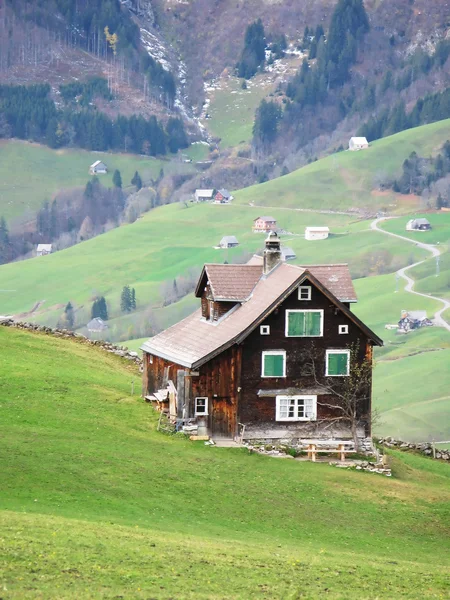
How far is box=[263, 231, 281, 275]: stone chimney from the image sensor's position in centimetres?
5891

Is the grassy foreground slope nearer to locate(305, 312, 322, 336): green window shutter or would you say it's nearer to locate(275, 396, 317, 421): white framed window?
locate(275, 396, 317, 421): white framed window

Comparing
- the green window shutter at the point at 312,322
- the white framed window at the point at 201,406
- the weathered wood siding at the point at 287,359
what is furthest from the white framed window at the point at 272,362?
the white framed window at the point at 201,406

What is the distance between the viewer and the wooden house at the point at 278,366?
5550cm

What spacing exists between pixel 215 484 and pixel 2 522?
13.3 meters

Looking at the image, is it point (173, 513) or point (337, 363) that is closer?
point (173, 513)

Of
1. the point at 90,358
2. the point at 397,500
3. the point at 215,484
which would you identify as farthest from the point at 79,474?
the point at 90,358

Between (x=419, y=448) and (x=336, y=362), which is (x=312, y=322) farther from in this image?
(x=419, y=448)

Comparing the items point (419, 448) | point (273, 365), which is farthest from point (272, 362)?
point (419, 448)

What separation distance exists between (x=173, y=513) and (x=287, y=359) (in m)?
15.5

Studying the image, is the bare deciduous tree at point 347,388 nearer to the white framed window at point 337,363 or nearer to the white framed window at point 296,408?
the white framed window at point 337,363

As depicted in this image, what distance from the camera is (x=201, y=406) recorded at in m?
55.6

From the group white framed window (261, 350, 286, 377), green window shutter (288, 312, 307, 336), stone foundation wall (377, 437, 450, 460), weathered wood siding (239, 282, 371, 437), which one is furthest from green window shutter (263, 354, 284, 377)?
stone foundation wall (377, 437, 450, 460)

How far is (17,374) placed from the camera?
5828cm

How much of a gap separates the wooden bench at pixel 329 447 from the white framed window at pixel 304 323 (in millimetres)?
4579
